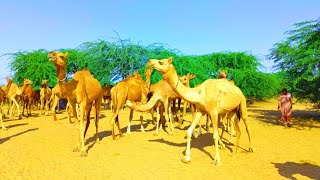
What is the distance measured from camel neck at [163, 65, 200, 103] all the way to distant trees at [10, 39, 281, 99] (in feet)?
53.9

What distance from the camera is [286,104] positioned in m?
16.1

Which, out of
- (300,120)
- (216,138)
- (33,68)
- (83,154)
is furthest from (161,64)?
(33,68)

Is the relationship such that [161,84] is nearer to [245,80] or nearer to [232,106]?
[232,106]

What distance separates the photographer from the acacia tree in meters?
16.3

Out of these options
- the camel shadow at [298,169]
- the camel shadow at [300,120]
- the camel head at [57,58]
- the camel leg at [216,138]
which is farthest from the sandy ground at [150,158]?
the camel shadow at [300,120]

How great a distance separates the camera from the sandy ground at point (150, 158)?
7375 millimetres

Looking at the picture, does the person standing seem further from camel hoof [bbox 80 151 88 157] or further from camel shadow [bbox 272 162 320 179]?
camel hoof [bbox 80 151 88 157]

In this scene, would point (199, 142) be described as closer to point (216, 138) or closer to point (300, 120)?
point (216, 138)

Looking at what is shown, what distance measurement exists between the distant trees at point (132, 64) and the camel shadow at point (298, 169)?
16814 millimetres

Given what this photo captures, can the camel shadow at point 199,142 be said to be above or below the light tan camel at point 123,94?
below

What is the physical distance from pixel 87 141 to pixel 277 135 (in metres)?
7.59

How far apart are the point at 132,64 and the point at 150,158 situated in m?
18.5

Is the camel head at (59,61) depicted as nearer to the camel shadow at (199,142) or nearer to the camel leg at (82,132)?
the camel leg at (82,132)

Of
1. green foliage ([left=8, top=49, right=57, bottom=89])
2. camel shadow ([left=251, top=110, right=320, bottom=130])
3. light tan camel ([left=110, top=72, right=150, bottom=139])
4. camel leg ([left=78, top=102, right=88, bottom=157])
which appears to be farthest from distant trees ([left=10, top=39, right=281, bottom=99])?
camel leg ([left=78, top=102, right=88, bottom=157])
